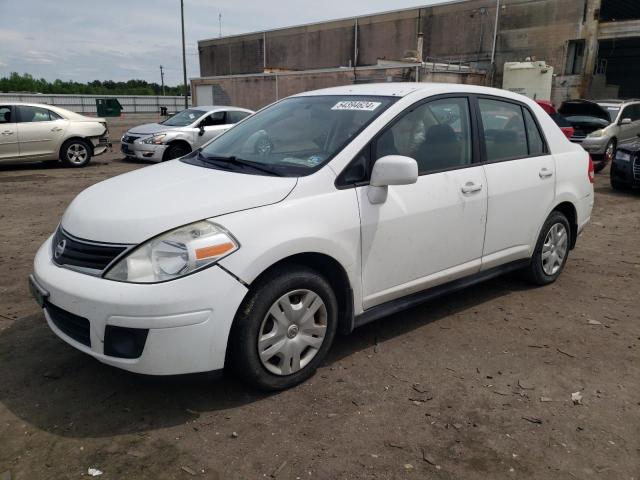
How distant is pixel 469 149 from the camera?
392 centimetres

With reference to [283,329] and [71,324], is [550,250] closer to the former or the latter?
[283,329]

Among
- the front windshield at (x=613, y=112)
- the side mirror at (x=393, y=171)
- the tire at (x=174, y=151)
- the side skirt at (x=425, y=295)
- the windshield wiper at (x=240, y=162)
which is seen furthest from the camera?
the front windshield at (x=613, y=112)

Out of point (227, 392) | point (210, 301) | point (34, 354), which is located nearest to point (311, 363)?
point (227, 392)

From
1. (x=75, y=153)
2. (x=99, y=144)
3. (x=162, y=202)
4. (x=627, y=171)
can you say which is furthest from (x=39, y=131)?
(x=627, y=171)

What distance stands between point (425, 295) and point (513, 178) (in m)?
1.22

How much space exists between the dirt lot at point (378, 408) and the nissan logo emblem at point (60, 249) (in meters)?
0.77

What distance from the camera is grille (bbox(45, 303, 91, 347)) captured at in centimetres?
272

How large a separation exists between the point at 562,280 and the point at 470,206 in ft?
6.26

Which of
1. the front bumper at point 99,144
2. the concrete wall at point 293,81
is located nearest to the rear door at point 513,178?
the front bumper at point 99,144

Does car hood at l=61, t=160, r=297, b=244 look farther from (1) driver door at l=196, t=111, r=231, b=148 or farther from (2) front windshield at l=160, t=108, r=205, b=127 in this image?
(2) front windshield at l=160, t=108, r=205, b=127

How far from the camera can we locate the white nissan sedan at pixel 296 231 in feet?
8.69

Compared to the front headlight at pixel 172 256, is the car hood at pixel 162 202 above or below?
above

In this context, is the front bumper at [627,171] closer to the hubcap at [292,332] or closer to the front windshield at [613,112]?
the front windshield at [613,112]

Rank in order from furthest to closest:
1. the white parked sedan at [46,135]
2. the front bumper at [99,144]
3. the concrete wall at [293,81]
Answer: the concrete wall at [293,81] < the front bumper at [99,144] < the white parked sedan at [46,135]
